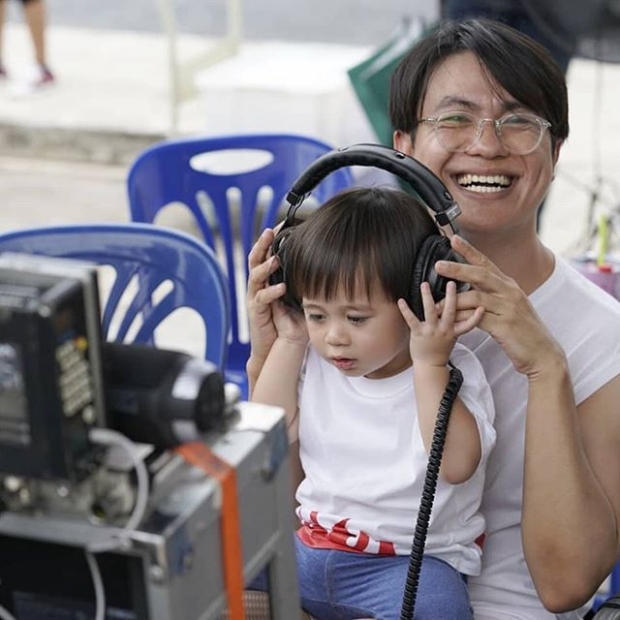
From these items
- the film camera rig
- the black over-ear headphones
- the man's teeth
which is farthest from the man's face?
the film camera rig

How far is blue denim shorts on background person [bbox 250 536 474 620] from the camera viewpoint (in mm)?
1646

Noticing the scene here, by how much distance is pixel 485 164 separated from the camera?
Answer: 184cm

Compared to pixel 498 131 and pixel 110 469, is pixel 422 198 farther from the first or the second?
pixel 110 469

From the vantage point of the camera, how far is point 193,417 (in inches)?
43.4

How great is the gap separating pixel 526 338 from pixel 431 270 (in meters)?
0.15

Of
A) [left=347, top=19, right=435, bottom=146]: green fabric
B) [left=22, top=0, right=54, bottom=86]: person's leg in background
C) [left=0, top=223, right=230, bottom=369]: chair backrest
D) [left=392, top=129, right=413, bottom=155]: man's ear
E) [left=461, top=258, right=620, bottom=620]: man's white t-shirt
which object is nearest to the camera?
[left=461, top=258, right=620, bottom=620]: man's white t-shirt

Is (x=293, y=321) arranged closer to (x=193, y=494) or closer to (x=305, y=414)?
(x=305, y=414)

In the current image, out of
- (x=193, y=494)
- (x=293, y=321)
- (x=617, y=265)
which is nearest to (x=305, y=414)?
(x=293, y=321)

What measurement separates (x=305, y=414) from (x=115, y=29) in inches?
255

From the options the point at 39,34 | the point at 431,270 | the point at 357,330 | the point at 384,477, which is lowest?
the point at 39,34

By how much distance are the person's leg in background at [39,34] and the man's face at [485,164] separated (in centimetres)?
479

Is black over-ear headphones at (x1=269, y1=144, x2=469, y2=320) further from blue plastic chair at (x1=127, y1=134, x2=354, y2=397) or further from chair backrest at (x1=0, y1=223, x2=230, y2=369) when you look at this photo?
blue plastic chair at (x1=127, y1=134, x2=354, y2=397)

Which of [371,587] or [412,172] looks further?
[371,587]

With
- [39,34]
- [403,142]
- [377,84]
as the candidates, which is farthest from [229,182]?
[39,34]
